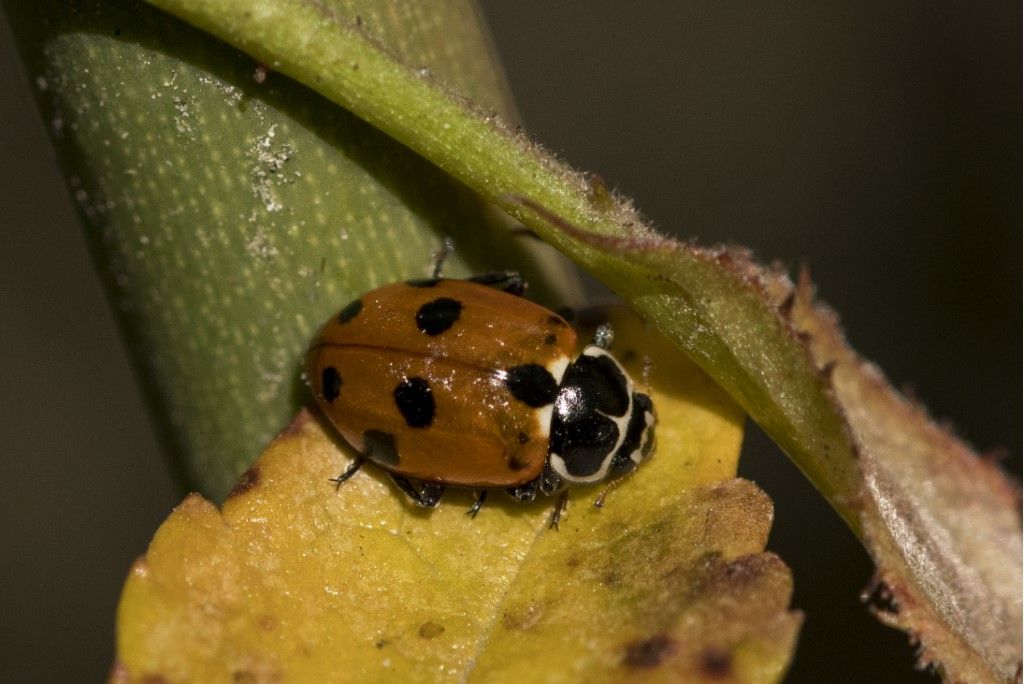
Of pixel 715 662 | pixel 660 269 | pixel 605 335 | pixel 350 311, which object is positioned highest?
pixel 660 269

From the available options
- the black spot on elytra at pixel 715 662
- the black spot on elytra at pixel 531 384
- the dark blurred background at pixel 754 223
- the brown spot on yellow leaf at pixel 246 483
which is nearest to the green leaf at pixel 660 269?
the black spot on elytra at pixel 715 662

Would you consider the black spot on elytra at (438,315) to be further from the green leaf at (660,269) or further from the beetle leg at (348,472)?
the green leaf at (660,269)

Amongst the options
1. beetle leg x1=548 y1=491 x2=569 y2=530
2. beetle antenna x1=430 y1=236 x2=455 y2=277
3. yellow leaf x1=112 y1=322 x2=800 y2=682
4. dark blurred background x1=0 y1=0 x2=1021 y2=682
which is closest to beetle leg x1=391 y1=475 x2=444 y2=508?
yellow leaf x1=112 y1=322 x2=800 y2=682

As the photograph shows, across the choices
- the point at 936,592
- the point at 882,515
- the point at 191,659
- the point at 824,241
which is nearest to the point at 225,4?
the point at 191,659

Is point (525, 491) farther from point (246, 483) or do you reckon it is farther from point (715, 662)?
point (715, 662)

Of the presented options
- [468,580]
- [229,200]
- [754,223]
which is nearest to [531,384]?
[468,580]

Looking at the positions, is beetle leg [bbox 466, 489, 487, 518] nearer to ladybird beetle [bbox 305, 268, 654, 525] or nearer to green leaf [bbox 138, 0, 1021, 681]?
ladybird beetle [bbox 305, 268, 654, 525]

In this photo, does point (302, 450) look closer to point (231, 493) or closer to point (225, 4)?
point (231, 493)
